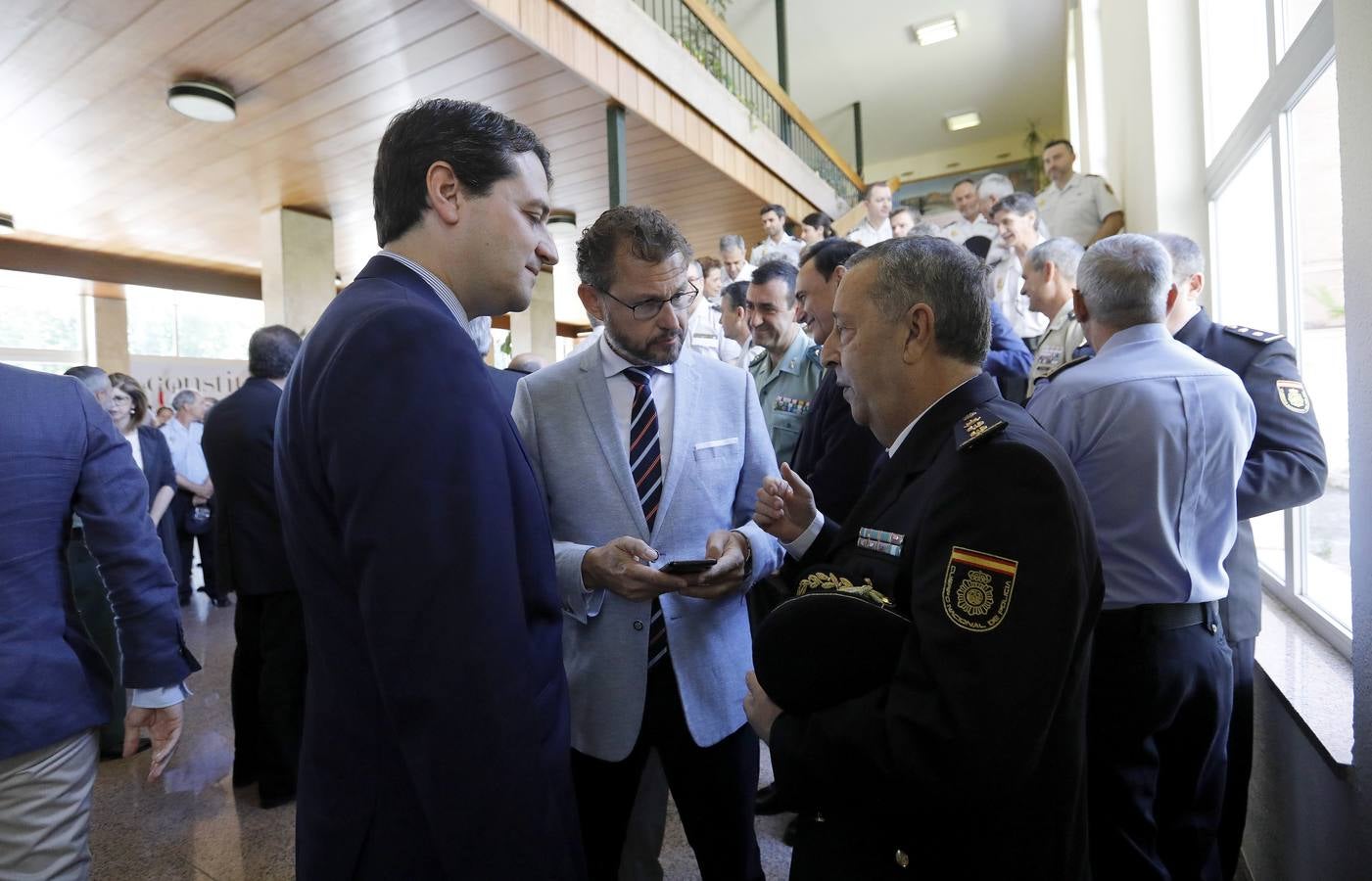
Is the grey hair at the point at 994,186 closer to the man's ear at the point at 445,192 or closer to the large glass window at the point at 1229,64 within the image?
the large glass window at the point at 1229,64

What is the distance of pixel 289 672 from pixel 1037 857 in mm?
3070

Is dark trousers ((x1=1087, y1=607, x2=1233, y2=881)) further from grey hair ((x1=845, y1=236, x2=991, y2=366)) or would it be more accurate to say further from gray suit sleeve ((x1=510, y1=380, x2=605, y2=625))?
gray suit sleeve ((x1=510, y1=380, x2=605, y2=625))

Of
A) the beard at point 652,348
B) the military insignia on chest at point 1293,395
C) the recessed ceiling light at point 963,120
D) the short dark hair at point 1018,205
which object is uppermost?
the recessed ceiling light at point 963,120

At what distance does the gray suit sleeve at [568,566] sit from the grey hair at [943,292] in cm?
78

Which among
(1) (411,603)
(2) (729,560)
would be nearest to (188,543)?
(2) (729,560)

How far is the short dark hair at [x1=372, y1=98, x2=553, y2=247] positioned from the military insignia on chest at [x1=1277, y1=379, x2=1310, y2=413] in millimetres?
2183

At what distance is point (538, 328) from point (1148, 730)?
9.73 meters

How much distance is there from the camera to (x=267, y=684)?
3148mm

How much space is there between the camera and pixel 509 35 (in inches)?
166

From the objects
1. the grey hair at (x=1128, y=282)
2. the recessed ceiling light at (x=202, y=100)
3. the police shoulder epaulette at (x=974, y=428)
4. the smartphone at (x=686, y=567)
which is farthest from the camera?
the recessed ceiling light at (x=202, y=100)

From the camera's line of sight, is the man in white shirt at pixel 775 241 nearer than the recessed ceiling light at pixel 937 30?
Yes

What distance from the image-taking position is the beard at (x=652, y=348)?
1.80 meters

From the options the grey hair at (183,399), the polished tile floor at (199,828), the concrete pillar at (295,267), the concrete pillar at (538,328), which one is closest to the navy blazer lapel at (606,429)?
the polished tile floor at (199,828)

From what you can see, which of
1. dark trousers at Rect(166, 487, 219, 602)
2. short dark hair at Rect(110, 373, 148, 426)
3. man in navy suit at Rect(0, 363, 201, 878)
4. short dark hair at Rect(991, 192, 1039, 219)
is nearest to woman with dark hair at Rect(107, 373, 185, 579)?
short dark hair at Rect(110, 373, 148, 426)
